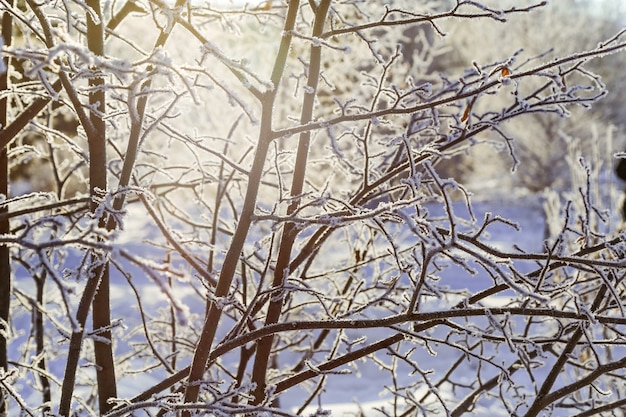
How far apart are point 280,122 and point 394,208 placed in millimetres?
6383

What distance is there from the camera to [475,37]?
677 inches

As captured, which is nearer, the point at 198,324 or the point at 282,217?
the point at 282,217

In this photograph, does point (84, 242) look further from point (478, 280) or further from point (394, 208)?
point (478, 280)

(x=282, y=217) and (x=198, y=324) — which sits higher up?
(x=198, y=324)

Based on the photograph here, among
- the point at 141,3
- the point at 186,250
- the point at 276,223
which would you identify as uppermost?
the point at 141,3

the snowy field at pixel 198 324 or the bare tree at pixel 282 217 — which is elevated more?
the snowy field at pixel 198 324

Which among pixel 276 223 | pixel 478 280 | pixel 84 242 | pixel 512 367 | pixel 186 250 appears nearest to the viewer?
pixel 84 242

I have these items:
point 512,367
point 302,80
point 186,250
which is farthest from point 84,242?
point 512,367

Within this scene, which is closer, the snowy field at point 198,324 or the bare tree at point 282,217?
A: the bare tree at point 282,217

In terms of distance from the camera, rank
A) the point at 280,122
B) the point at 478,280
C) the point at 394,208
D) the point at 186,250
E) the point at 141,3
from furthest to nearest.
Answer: the point at 478,280, the point at 280,122, the point at 141,3, the point at 186,250, the point at 394,208

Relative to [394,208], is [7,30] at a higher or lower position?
higher

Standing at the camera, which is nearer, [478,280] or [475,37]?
[478,280]

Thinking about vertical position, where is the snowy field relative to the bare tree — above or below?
above

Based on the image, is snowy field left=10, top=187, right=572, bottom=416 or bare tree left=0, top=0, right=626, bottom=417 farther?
snowy field left=10, top=187, right=572, bottom=416
